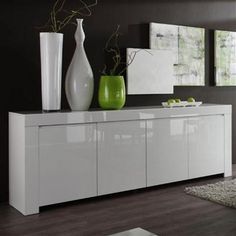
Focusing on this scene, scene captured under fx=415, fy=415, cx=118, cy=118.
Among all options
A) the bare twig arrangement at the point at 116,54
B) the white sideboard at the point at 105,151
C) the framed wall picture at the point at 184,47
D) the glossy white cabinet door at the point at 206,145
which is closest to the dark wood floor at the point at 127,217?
the white sideboard at the point at 105,151

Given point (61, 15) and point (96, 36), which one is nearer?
point (61, 15)

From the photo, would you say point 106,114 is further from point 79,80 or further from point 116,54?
point 116,54

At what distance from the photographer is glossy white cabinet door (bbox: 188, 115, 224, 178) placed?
4508 mm

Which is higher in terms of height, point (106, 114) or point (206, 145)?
point (106, 114)

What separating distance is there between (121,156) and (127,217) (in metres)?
0.75

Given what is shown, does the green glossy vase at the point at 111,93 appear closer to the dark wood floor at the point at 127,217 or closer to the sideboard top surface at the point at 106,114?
the sideboard top surface at the point at 106,114

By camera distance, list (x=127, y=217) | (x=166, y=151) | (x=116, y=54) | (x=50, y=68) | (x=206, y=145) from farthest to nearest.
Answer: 1. (x=206, y=145)
2. (x=116, y=54)
3. (x=166, y=151)
4. (x=50, y=68)
5. (x=127, y=217)

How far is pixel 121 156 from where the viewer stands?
3957mm

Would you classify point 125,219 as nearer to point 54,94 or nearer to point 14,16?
point 54,94

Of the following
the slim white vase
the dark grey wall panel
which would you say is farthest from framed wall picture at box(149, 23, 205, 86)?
the slim white vase

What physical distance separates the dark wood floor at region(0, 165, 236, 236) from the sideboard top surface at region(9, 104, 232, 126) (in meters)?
0.76

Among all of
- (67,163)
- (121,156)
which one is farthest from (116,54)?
(67,163)

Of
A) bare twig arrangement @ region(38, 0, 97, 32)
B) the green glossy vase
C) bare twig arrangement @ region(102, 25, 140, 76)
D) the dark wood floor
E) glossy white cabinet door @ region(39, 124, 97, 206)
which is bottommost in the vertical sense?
the dark wood floor

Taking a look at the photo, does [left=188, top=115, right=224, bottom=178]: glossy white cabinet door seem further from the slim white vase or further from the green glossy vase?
→ the slim white vase
